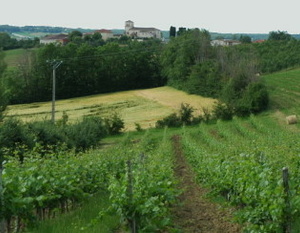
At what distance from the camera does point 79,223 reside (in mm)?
9266

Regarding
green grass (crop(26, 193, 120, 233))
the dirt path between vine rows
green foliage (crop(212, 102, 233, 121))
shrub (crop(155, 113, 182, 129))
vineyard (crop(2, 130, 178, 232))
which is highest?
vineyard (crop(2, 130, 178, 232))

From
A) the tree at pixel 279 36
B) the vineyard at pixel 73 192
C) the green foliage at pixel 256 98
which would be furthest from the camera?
the tree at pixel 279 36

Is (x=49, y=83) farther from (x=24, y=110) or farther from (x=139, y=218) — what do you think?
(x=139, y=218)

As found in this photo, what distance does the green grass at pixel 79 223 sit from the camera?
8828 mm

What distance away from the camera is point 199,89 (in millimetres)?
66000

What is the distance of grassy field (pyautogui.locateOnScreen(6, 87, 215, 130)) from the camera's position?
5600cm

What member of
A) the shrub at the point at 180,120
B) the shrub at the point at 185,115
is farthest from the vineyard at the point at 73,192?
the shrub at the point at 185,115

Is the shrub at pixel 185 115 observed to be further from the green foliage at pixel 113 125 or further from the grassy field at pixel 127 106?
the green foliage at pixel 113 125

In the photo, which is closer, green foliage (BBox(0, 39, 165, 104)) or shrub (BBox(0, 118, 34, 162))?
shrub (BBox(0, 118, 34, 162))

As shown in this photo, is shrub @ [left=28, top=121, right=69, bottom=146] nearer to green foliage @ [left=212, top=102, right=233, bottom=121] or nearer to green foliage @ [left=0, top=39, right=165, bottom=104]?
green foliage @ [left=212, top=102, right=233, bottom=121]

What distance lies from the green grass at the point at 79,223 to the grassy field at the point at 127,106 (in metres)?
38.4

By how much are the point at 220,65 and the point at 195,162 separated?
42.2 meters

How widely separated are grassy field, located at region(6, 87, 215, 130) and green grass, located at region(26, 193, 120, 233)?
126 ft

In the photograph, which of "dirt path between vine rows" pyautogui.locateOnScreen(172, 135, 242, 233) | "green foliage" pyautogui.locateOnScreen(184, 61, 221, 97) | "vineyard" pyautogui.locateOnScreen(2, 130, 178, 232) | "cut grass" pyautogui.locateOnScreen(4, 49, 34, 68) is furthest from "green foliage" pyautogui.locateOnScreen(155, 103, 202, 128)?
"cut grass" pyautogui.locateOnScreen(4, 49, 34, 68)
